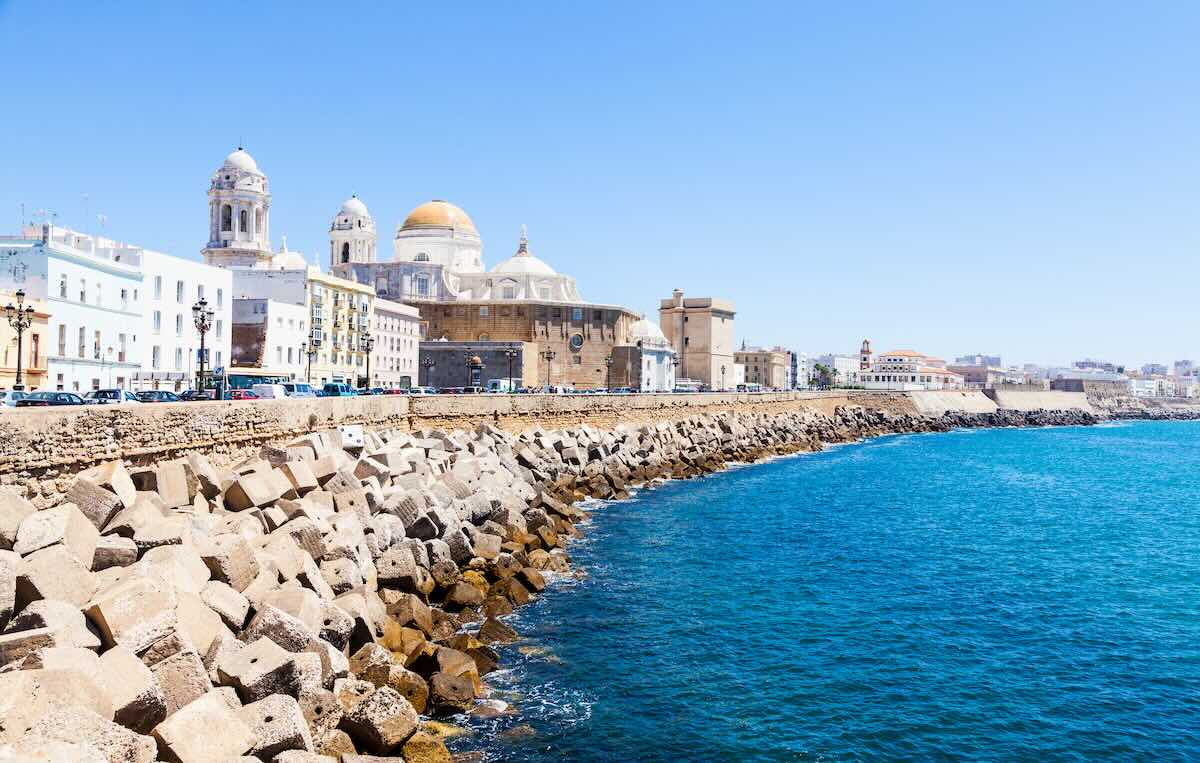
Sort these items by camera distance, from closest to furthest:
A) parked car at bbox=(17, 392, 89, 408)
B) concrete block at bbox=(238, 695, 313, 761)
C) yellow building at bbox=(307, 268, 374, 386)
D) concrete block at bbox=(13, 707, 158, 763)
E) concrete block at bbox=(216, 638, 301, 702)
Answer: concrete block at bbox=(13, 707, 158, 763), concrete block at bbox=(238, 695, 313, 761), concrete block at bbox=(216, 638, 301, 702), parked car at bbox=(17, 392, 89, 408), yellow building at bbox=(307, 268, 374, 386)

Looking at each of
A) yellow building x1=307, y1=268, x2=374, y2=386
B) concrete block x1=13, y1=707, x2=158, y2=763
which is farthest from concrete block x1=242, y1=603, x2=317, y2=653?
yellow building x1=307, y1=268, x2=374, y2=386

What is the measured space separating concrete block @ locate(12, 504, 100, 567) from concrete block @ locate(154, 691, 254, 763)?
4.53 meters

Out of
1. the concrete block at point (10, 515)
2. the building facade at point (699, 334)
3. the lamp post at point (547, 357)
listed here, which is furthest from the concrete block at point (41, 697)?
the building facade at point (699, 334)

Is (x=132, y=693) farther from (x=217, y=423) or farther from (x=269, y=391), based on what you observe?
(x=269, y=391)

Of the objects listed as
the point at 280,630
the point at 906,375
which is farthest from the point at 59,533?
the point at 906,375

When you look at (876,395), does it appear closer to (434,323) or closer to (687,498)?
(434,323)

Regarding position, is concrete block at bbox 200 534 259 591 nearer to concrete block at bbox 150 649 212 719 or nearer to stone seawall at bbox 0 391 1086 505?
concrete block at bbox 150 649 212 719

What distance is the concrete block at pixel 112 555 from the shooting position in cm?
1332

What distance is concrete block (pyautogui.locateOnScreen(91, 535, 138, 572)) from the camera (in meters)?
13.3

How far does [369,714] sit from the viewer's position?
37.5 ft

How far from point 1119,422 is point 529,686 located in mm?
152704

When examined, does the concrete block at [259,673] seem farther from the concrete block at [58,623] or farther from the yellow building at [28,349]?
the yellow building at [28,349]

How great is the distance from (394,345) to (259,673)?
200 ft

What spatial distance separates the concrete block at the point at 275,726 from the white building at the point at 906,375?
154 m
